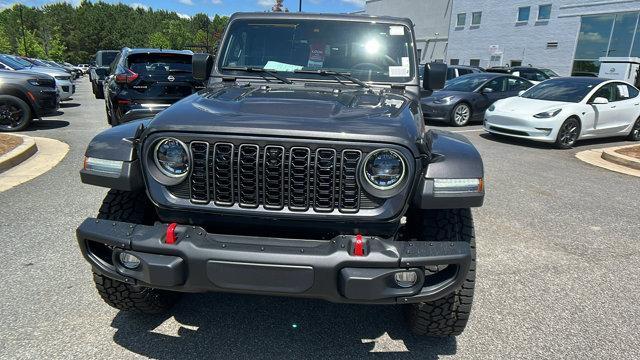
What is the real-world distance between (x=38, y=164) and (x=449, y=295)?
6.23m

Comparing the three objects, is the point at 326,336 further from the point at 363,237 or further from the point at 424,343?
the point at 363,237

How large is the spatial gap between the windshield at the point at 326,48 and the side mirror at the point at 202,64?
176 mm

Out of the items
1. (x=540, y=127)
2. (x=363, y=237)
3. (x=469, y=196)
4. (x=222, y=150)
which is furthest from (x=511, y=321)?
(x=540, y=127)

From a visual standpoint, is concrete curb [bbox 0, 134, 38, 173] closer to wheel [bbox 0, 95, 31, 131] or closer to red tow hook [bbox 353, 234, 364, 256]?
wheel [bbox 0, 95, 31, 131]

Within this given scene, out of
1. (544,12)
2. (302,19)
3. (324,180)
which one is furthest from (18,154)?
(544,12)

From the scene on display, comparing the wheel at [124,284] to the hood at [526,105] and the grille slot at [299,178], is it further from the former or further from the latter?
the hood at [526,105]

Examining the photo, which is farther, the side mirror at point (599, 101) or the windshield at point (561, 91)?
the windshield at point (561, 91)

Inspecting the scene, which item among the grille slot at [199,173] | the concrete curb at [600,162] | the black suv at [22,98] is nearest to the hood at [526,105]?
the concrete curb at [600,162]

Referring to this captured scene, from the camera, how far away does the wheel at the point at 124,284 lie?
2500mm

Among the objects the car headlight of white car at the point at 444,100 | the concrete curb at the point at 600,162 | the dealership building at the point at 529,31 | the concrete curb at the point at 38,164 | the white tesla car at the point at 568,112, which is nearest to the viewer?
the concrete curb at the point at 38,164

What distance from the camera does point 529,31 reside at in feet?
104

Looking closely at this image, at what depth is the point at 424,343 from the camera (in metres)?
2.63

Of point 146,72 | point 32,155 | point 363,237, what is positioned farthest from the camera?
point 146,72

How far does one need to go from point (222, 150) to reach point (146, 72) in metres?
6.77
